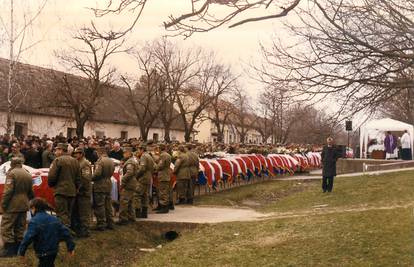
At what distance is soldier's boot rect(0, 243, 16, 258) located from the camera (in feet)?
35.1

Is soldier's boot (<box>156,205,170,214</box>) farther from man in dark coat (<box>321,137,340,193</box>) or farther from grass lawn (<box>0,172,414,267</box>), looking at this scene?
man in dark coat (<box>321,137,340,193</box>)

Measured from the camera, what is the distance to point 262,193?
2398 centimetres

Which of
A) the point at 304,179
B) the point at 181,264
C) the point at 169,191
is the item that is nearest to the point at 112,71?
the point at 304,179

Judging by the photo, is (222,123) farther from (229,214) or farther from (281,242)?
(281,242)

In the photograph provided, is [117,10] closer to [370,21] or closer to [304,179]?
[370,21]

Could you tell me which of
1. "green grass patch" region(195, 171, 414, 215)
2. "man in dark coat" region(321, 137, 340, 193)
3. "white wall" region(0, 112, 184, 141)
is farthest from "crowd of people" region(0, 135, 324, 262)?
"white wall" region(0, 112, 184, 141)


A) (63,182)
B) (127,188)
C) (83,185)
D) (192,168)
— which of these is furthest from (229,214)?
(63,182)

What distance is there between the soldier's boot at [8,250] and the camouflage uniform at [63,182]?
3.93 feet

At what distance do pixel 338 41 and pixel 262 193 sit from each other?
1601cm

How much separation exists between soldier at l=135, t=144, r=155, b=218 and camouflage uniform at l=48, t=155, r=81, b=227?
10.5ft

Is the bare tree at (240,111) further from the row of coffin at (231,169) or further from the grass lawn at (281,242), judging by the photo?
the grass lawn at (281,242)

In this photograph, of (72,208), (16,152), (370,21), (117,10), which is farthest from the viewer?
(16,152)

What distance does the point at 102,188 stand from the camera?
1290 centimetres

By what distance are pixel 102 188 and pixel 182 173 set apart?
5.44 metres
